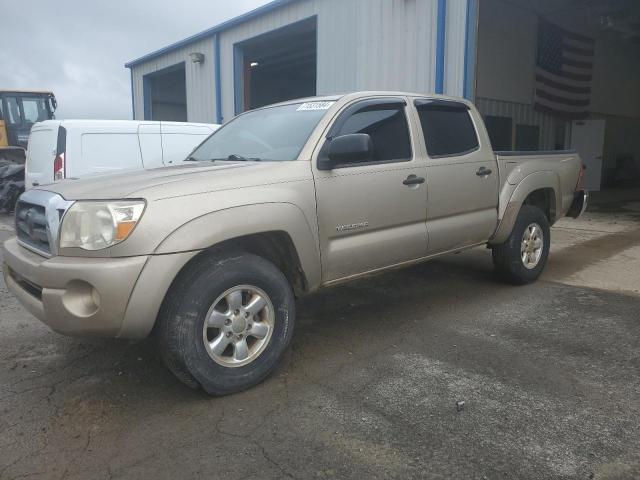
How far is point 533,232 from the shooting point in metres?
5.44

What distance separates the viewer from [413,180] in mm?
4137

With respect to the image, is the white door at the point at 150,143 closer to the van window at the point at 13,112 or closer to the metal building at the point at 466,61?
the metal building at the point at 466,61

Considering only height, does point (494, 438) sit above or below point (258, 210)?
below

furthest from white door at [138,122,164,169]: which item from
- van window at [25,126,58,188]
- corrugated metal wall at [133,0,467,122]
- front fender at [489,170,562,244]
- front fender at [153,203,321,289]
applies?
front fender at [153,203,321,289]

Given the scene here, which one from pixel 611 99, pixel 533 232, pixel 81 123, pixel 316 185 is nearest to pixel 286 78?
pixel 611 99

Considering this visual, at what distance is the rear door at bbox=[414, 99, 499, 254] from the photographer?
14.4 ft

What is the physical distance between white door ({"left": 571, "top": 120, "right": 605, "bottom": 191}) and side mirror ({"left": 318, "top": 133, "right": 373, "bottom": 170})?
14.9m

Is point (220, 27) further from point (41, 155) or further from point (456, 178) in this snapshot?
point (456, 178)

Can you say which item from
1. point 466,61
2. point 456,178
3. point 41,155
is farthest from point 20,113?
point 456,178

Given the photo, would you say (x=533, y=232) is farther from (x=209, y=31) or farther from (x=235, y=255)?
(x=209, y=31)

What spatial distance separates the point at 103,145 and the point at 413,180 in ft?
18.8

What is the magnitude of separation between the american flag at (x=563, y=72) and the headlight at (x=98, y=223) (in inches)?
565

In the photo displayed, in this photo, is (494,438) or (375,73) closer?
(494,438)

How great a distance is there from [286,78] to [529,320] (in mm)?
20542
